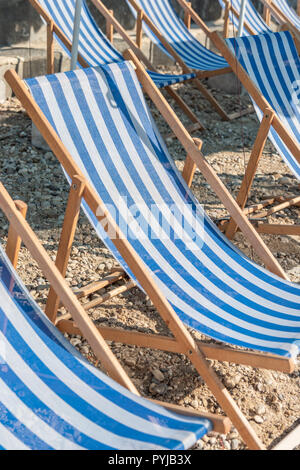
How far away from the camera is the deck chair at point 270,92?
3.15m

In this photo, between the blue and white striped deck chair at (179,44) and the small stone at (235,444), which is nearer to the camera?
the small stone at (235,444)

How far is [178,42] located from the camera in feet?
16.6

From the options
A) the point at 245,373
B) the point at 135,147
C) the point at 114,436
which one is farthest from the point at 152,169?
the point at 114,436

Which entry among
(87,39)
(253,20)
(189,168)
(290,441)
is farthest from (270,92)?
(253,20)

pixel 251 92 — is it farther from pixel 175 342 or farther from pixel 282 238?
pixel 175 342

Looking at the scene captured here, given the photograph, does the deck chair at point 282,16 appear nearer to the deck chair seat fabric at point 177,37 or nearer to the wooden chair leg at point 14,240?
the deck chair seat fabric at point 177,37

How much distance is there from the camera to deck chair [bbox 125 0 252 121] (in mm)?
4699

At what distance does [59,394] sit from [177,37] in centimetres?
370

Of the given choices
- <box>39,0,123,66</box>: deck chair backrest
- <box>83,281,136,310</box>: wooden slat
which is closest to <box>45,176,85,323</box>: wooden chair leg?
<box>83,281,136,310</box>: wooden slat

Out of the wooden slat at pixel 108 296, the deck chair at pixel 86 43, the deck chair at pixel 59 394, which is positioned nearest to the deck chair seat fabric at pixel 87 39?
the deck chair at pixel 86 43

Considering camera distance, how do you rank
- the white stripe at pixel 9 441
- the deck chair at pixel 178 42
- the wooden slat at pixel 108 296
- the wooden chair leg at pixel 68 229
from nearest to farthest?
the white stripe at pixel 9 441
the wooden chair leg at pixel 68 229
the wooden slat at pixel 108 296
the deck chair at pixel 178 42

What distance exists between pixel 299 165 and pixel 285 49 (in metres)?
0.88

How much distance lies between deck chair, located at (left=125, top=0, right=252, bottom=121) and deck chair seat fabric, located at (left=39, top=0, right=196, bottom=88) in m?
0.20

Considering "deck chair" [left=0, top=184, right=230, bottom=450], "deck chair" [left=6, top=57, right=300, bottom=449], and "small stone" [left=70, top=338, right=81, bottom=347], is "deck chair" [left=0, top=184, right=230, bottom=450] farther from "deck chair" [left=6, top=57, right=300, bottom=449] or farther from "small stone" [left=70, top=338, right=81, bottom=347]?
"small stone" [left=70, top=338, right=81, bottom=347]
